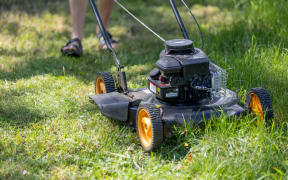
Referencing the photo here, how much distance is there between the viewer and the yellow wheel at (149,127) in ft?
6.96

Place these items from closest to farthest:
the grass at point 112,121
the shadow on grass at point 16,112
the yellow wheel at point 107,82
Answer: the grass at point 112,121 → the shadow on grass at point 16,112 → the yellow wheel at point 107,82

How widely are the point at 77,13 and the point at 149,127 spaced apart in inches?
84.4

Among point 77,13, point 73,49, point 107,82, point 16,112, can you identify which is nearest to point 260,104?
point 107,82

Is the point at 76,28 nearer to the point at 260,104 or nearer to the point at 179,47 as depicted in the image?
the point at 179,47

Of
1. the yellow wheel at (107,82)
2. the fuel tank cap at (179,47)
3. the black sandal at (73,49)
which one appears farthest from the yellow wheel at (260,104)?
the black sandal at (73,49)

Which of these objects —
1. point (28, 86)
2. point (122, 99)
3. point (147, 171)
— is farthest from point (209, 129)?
point (28, 86)

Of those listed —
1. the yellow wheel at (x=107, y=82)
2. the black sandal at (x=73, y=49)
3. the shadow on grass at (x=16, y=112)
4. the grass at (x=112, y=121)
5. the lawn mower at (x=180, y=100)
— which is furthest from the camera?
the black sandal at (x=73, y=49)

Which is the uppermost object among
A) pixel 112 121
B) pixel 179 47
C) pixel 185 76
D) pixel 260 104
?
pixel 179 47

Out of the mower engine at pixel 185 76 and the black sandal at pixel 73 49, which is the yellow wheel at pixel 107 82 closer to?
the mower engine at pixel 185 76

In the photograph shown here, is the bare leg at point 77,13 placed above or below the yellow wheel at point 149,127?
above

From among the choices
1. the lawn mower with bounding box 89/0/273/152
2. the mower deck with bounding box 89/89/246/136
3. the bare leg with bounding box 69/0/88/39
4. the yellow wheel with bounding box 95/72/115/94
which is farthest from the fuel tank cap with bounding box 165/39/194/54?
the bare leg with bounding box 69/0/88/39

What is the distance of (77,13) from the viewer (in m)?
3.99

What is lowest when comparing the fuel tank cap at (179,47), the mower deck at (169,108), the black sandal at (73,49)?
the mower deck at (169,108)

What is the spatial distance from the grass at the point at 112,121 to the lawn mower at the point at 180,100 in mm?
82
